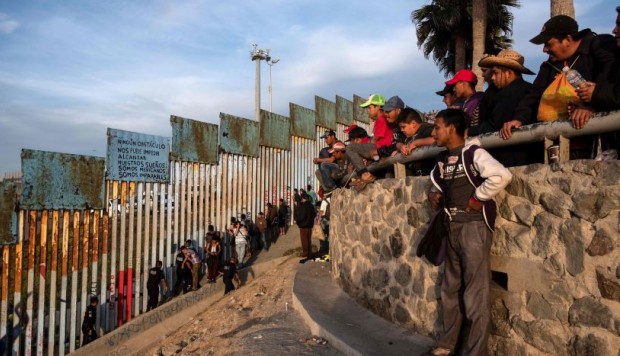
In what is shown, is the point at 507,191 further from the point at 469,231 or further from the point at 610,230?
the point at 610,230

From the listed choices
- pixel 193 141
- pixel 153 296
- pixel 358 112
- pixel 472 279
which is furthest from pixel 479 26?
pixel 472 279

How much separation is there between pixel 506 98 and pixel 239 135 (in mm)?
10903

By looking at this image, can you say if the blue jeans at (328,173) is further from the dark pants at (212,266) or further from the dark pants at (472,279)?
the dark pants at (212,266)

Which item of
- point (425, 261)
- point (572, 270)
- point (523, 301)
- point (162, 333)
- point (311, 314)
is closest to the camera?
point (572, 270)

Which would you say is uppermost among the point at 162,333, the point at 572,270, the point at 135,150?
the point at 135,150

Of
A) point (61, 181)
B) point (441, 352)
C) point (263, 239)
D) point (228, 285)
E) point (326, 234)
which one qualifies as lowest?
point (228, 285)

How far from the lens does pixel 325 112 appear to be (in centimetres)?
1772

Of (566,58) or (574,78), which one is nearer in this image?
(574,78)

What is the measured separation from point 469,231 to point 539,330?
2.48 feet

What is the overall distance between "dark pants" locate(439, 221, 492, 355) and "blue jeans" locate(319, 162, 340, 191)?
3626mm

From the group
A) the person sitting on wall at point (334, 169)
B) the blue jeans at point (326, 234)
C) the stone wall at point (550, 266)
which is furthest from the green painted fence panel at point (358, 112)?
the stone wall at point (550, 266)

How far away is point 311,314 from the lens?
5266 millimetres

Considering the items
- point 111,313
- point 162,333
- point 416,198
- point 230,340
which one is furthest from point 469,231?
point 111,313

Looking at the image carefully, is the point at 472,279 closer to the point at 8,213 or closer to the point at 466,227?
the point at 466,227
